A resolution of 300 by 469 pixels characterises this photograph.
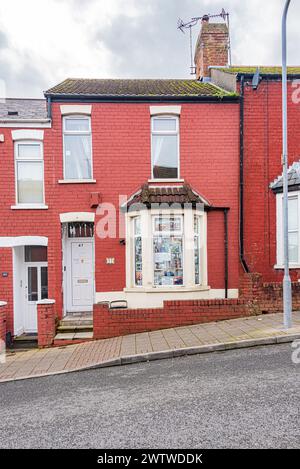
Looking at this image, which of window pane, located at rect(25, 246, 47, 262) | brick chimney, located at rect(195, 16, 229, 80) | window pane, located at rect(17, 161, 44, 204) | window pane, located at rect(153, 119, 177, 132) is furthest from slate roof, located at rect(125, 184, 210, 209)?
brick chimney, located at rect(195, 16, 229, 80)

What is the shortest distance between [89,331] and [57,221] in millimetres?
3520

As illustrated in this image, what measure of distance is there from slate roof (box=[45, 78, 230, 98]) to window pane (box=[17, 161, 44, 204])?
2268mm

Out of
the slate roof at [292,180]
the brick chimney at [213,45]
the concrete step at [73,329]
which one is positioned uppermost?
the brick chimney at [213,45]

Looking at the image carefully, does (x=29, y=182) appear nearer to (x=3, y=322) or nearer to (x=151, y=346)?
(x=3, y=322)

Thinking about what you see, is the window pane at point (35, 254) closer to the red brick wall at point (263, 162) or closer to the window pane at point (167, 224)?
the window pane at point (167, 224)

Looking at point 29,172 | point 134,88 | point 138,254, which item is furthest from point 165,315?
point 134,88

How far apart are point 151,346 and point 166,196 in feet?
14.6

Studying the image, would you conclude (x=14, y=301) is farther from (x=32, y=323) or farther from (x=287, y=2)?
(x=287, y=2)

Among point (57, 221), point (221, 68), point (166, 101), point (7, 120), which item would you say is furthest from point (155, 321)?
point (221, 68)

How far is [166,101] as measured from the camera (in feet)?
38.2

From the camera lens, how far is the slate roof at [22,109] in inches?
464

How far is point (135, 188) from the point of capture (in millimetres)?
11562

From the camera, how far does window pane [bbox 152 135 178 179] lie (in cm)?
1176

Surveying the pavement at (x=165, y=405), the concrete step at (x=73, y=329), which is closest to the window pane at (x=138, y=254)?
the concrete step at (x=73, y=329)
